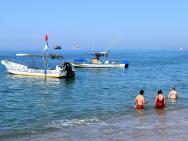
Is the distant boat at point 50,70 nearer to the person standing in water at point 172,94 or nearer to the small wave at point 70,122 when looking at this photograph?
the person standing in water at point 172,94

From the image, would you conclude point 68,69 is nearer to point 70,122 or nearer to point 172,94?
point 172,94

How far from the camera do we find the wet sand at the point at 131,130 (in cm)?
1738

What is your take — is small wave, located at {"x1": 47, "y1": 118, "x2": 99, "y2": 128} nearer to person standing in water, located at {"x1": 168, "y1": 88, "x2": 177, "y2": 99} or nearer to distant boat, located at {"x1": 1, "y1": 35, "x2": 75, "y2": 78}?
person standing in water, located at {"x1": 168, "y1": 88, "x2": 177, "y2": 99}

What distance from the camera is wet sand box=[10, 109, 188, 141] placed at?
17.4 m

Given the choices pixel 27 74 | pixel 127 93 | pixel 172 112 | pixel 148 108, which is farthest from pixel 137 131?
pixel 27 74

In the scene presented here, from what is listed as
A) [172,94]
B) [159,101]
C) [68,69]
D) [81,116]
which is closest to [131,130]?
[81,116]

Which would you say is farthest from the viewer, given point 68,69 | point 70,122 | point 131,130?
point 68,69

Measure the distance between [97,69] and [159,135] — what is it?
184ft

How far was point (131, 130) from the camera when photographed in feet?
62.1

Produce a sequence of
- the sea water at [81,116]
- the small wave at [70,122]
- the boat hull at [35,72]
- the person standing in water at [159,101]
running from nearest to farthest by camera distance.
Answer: the sea water at [81,116] → the small wave at [70,122] → the person standing in water at [159,101] → the boat hull at [35,72]

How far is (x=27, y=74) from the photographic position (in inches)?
2211

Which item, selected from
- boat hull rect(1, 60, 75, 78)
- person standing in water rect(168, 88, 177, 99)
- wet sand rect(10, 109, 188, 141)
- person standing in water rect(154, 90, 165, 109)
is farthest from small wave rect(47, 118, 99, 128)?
boat hull rect(1, 60, 75, 78)

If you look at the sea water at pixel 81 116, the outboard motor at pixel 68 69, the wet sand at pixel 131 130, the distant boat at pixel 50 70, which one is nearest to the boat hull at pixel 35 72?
the distant boat at pixel 50 70

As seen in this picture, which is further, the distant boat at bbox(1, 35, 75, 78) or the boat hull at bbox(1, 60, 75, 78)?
the boat hull at bbox(1, 60, 75, 78)
